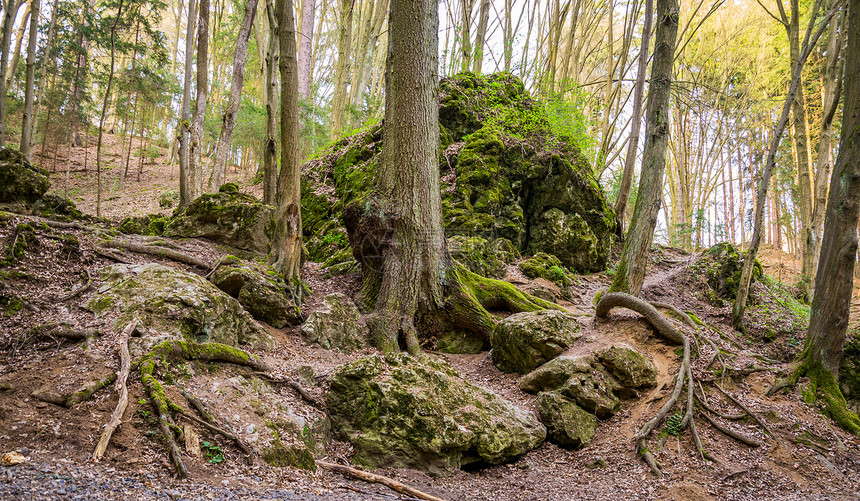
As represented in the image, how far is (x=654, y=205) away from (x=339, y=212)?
655 centimetres

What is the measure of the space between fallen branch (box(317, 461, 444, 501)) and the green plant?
85cm

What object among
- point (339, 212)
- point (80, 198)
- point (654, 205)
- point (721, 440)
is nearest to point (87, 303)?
point (339, 212)

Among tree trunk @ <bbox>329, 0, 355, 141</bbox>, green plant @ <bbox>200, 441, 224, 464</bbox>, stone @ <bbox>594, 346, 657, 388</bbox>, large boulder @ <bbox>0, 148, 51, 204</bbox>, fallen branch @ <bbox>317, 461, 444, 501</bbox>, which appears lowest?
fallen branch @ <bbox>317, 461, 444, 501</bbox>

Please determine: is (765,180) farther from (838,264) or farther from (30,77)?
(30,77)

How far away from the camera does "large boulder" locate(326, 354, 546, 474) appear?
3814 millimetres

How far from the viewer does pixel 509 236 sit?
9680 mm

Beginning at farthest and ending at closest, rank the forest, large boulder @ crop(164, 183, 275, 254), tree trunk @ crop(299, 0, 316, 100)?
tree trunk @ crop(299, 0, 316, 100) → large boulder @ crop(164, 183, 275, 254) → the forest

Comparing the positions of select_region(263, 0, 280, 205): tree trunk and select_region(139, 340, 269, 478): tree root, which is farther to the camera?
select_region(263, 0, 280, 205): tree trunk

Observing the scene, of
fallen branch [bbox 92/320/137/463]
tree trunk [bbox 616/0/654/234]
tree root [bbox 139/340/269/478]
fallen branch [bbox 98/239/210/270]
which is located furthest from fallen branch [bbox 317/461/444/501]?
tree trunk [bbox 616/0/654/234]

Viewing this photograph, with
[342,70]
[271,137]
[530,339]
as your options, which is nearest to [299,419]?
[530,339]

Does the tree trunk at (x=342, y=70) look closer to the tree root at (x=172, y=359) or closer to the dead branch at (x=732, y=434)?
the tree root at (x=172, y=359)

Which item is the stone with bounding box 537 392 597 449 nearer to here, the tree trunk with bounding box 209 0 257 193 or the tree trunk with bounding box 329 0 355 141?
the tree trunk with bounding box 209 0 257 193

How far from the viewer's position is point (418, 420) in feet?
12.9

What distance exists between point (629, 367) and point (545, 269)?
4.04 metres
